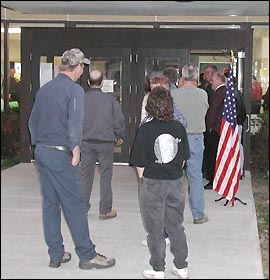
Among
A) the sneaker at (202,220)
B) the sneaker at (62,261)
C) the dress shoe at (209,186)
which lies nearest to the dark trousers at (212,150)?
the dress shoe at (209,186)

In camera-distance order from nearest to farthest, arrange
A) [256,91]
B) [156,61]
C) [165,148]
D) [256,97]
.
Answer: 1. [165,148]
2. [156,61]
3. [256,97]
4. [256,91]

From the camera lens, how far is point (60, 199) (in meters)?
5.29

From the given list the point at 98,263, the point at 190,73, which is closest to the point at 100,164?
the point at 190,73

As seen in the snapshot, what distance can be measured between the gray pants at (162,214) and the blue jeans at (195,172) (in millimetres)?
1941

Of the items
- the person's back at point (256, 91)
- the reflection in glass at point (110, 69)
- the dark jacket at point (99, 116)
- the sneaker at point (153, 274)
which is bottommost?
the sneaker at point (153, 274)

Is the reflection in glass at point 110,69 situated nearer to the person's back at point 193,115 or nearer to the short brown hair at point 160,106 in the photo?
the person's back at point 193,115

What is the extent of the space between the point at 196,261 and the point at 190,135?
1.68 meters

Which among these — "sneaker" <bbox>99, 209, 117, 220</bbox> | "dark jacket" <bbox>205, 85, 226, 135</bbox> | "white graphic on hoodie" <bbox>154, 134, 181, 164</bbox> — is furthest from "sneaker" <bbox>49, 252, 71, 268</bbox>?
"dark jacket" <bbox>205, 85, 226, 135</bbox>

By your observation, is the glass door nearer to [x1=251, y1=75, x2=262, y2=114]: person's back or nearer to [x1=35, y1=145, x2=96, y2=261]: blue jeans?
[x1=251, y1=75, x2=262, y2=114]: person's back

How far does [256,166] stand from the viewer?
11133mm

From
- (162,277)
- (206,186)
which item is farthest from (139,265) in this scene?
(206,186)

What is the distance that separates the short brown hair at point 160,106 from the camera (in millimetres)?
4984

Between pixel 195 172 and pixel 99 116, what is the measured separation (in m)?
1.26

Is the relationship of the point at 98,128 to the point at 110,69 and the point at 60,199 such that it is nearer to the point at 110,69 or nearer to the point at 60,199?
the point at 60,199
